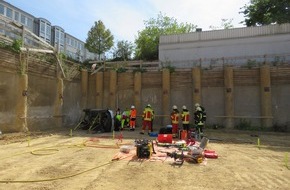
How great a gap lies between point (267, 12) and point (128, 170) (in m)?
22.1

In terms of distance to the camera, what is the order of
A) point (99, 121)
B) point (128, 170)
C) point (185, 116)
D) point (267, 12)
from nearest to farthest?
1. point (128, 170)
2. point (185, 116)
3. point (99, 121)
4. point (267, 12)

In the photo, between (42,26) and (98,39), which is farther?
(42,26)

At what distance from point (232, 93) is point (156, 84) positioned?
5139 mm

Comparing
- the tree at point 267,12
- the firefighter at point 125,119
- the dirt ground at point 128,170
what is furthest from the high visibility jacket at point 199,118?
the tree at point 267,12

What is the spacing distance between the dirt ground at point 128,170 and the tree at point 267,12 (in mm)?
15570

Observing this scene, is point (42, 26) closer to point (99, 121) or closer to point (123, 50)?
point (123, 50)

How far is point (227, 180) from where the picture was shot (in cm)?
689

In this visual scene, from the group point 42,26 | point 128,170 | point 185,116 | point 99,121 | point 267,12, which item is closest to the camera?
point 128,170

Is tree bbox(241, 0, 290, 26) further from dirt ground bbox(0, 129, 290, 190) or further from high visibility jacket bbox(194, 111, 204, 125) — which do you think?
dirt ground bbox(0, 129, 290, 190)

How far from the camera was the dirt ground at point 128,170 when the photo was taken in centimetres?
650

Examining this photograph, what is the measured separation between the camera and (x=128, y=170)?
305 inches

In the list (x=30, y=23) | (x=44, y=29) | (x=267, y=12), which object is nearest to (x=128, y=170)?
(x=267, y=12)

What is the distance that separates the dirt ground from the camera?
6.50 meters

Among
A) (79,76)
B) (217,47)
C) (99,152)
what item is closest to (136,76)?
(79,76)
